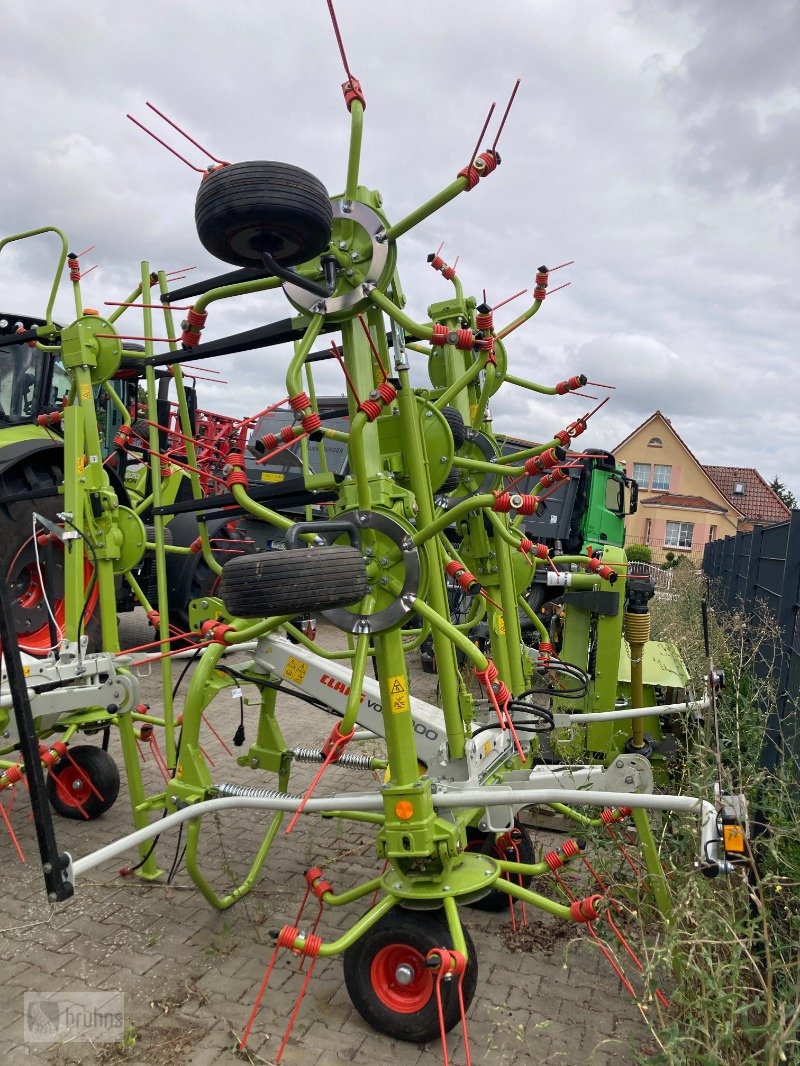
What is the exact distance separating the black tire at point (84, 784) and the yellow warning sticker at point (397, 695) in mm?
2612

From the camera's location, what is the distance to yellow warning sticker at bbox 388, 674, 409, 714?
281cm

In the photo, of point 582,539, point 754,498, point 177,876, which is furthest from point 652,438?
point 177,876

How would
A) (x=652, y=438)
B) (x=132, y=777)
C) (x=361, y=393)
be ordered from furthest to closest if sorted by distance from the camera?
(x=652, y=438) → (x=132, y=777) → (x=361, y=393)

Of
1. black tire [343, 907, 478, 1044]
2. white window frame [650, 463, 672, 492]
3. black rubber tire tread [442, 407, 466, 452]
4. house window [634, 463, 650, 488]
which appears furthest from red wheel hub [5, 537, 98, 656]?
white window frame [650, 463, 672, 492]

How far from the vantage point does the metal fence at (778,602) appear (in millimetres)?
4219

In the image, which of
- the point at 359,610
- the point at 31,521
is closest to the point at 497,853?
the point at 359,610

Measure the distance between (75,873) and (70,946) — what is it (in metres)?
1.23

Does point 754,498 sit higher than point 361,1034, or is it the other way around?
point 754,498

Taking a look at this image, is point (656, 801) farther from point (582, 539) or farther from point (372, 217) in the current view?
point (582, 539)

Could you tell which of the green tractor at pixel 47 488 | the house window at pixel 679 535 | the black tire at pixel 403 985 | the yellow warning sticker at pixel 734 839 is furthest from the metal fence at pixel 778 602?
the house window at pixel 679 535

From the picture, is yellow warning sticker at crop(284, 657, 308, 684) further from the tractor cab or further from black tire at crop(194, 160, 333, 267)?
the tractor cab

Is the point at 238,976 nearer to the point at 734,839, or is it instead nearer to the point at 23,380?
the point at 734,839

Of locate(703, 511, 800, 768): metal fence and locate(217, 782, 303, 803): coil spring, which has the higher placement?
locate(703, 511, 800, 768): metal fence

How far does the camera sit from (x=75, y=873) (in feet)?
7.75
